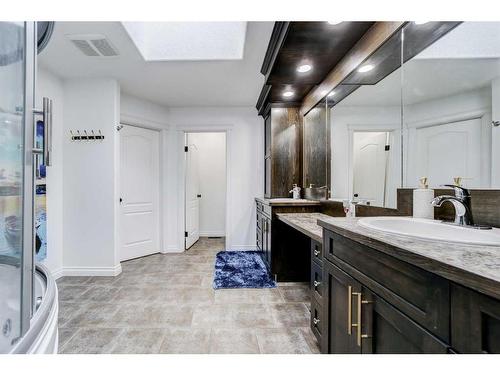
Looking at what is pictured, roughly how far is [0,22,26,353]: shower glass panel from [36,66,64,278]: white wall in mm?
2548

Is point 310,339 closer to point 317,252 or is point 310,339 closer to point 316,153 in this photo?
point 317,252

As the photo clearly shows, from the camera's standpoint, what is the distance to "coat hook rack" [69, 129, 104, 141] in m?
3.04

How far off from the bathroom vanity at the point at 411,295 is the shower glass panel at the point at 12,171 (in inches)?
48.6

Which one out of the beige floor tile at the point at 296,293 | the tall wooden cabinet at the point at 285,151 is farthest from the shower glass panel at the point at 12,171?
the tall wooden cabinet at the point at 285,151

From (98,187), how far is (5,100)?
254 cm

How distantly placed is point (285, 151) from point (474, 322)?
117 inches

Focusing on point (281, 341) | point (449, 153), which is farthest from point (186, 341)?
point (449, 153)

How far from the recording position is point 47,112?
2.77 ft

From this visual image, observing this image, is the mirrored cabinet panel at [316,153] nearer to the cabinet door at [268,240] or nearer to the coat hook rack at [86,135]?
the cabinet door at [268,240]

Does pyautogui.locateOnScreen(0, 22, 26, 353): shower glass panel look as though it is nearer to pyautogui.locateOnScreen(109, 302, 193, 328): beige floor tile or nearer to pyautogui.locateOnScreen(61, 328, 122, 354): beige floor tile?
pyautogui.locateOnScreen(61, 328, 122, 354): beige floor tile

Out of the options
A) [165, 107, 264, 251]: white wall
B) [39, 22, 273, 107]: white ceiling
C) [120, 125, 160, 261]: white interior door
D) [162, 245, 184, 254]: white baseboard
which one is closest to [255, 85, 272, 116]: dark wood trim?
[39, 22, 273, 107]: white ceiling
